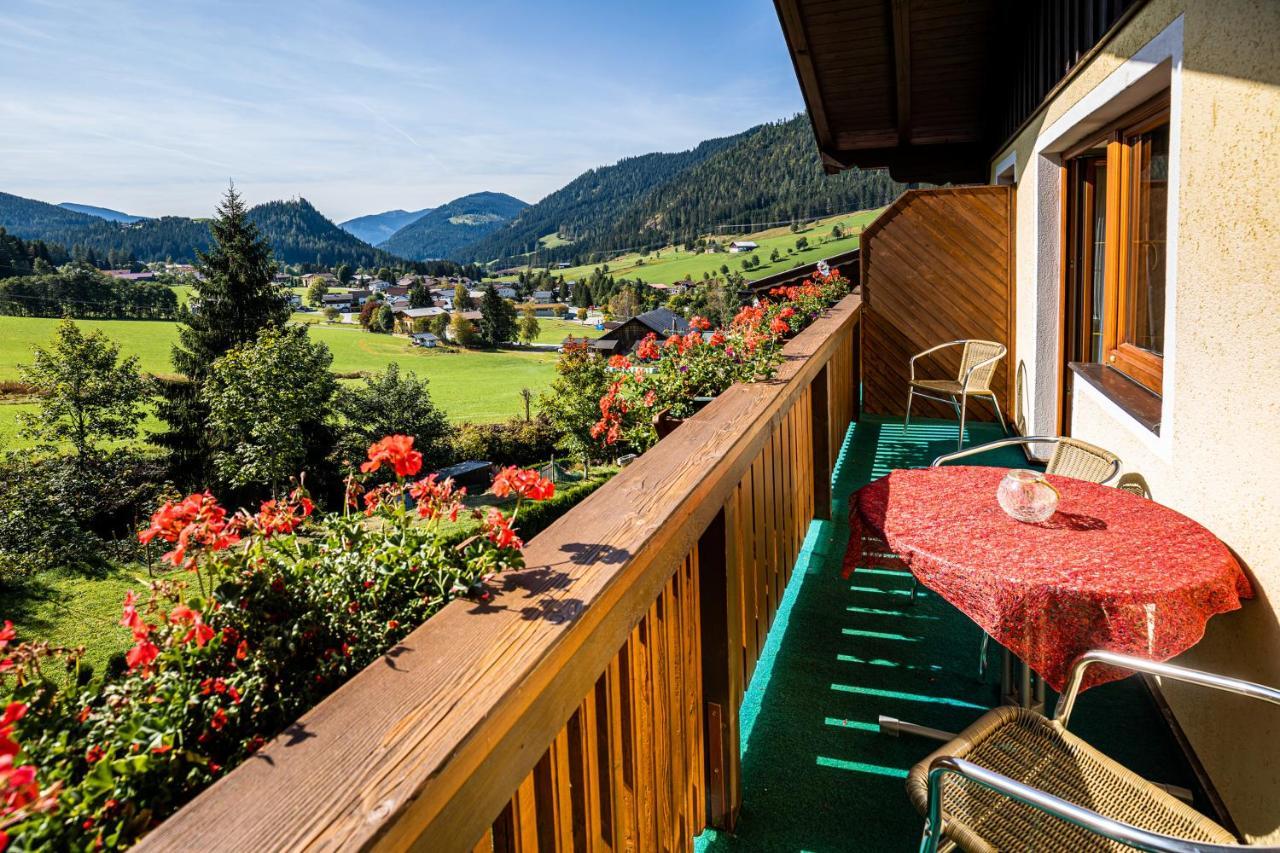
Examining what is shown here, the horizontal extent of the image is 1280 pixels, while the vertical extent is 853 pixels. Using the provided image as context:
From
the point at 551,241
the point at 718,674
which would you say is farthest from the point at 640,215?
the point at 718,674

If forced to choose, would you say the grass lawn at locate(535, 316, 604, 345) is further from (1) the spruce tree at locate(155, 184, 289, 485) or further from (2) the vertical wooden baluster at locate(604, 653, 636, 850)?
(2) the vertical wooden baluster at locate(604, 653, 636, 850)

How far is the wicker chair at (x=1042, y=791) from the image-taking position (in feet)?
4.27

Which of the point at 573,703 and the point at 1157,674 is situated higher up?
the point at 573,703

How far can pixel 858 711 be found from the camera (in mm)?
2393

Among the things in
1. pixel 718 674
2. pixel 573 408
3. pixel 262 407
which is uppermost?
pixel 718 674

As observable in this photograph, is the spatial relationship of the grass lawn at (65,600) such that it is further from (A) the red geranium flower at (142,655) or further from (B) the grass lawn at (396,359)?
(A) the red geranium flower at (142,655)

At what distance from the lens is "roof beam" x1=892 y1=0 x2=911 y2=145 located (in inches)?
194

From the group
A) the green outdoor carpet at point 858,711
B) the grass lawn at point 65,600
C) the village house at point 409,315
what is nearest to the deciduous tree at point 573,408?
the grass lawn at point 65,600

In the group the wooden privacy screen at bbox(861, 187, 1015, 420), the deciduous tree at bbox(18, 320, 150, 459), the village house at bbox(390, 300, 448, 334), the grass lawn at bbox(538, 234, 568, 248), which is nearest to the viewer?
the wooden privacy screen at bbox(861, 187, 1015, 420)

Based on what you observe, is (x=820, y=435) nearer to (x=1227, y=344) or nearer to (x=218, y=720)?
(x=1227, y=344)

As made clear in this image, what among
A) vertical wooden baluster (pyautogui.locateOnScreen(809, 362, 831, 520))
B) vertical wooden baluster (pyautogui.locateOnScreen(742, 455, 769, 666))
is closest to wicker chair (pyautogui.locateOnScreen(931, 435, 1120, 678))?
vertical wooden baluster (pyautogui.locateOnScreen(742, 455, 769, 666))

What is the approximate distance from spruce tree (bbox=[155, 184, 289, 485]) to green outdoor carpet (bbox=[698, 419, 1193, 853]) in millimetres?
41357

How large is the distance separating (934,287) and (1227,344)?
4697 millimetres

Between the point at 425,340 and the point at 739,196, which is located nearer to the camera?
the point at 425,340
